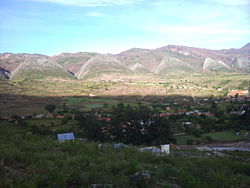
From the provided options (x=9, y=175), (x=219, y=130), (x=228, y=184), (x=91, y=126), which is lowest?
(x=219, y=130)

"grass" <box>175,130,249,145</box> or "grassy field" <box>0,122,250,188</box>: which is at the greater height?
"grassy field" <box>0,122,250,188</box>

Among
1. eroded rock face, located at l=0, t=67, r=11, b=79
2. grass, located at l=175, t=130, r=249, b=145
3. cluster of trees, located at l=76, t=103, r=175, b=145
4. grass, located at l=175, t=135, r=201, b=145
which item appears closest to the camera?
cluster of trees, located at l=76, t=103, r=175, b=145

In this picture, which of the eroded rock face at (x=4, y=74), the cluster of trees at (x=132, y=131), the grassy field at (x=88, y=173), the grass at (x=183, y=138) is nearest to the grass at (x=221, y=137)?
the grass at (x=183, y=138)

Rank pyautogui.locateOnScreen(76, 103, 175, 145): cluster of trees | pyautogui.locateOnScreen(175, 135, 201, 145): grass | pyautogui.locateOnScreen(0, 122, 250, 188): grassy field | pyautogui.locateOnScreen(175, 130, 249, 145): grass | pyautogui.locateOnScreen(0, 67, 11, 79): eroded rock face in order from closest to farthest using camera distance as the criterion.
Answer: pyautogui.locateOnScreen(0, 122, 250, 188): grassy field, pyautogui.locateOnScreen(76, 103, 175, 145): cluster of trees, pyautogui.locateOnScreen(175, 135, 201, 145): grass, pyautogui.locateOnScreen(175, 130, 249, 145): grass, pyautogui.locateOnScreen(0, 67, 11, 79): eroded rock face

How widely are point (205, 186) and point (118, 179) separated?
1.84 metres

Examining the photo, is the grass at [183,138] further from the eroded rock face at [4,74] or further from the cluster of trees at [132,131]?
the eroded rock face at [4,74]

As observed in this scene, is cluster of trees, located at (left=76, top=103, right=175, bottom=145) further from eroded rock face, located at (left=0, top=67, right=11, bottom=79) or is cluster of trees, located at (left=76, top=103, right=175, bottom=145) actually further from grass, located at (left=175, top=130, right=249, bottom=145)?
eroded rock face, located at (left=0, top=67, right=11, bottom=79)

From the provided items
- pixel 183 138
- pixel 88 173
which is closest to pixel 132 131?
pixel 183 138

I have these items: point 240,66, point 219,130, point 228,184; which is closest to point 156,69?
point 240,66

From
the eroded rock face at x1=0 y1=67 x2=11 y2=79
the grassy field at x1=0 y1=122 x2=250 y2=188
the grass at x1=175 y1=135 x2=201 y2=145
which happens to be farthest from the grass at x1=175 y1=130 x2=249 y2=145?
the eroded rock face at x1=0 y1=67 x2=11 y2=79

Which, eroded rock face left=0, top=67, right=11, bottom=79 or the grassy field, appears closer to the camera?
the grassy field

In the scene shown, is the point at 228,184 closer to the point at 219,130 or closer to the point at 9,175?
the point at 9,175

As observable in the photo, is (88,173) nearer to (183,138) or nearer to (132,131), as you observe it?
(132,131)

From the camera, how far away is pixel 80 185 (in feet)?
13.2
